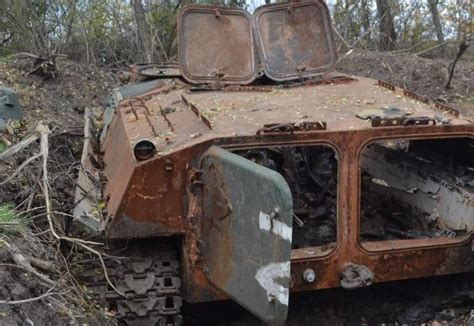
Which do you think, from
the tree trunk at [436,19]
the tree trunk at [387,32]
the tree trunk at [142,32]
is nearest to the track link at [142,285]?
the tree trunk at [142,32]

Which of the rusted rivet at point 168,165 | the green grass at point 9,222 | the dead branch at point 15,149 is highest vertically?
the rusted rivet at point 168,165

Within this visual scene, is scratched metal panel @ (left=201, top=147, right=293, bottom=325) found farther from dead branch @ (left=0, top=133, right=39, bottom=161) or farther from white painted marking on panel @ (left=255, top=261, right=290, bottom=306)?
dead branch @ (left=0, top=133, right=39, bottom=161)

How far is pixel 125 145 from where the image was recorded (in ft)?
18.7

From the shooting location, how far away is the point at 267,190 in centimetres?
413

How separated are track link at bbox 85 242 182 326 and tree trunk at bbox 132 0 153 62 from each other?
10527 millimetres

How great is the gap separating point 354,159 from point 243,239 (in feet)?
3.44

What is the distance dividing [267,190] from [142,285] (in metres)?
1.24

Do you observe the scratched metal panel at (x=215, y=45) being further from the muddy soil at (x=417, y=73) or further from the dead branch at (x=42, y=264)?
the muddy soil at (x=417, y=73)

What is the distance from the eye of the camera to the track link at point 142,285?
485cm

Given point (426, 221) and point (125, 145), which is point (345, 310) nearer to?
point (426, 221)

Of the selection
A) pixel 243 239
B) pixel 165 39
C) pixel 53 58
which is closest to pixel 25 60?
pixel 53 58

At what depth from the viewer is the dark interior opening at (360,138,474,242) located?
18.7 feet

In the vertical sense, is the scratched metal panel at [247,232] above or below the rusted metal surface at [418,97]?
below

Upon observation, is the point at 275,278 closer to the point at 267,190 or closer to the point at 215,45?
the point at 267,190
